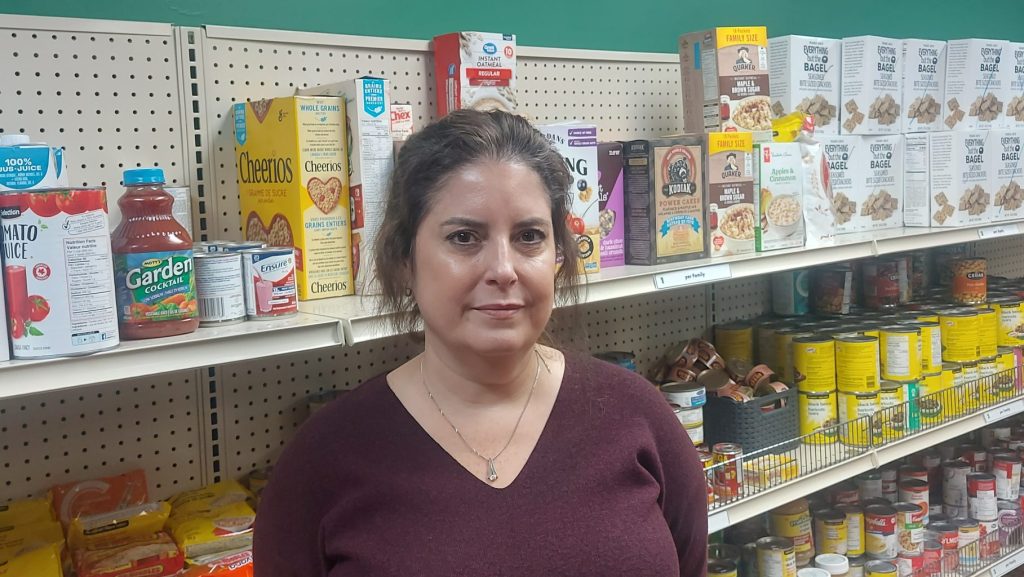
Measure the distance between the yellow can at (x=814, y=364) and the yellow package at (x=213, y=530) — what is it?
1606mm

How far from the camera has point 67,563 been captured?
1681 millimetres

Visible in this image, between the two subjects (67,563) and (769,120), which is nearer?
(67,563)

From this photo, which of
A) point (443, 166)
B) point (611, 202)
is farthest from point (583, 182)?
point (443, 166)

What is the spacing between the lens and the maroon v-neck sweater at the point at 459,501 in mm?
1378

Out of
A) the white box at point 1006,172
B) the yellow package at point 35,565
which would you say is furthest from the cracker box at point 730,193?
the yellow package at point 35,565

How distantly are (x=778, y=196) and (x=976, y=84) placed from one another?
1.15 metres

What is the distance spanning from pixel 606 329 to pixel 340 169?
1.19 metres

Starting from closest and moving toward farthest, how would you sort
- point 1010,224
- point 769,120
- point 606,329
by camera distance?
point 769,120 → point 606,329 → point 1010,224

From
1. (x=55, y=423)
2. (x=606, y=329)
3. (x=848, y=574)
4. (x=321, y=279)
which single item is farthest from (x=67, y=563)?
(x=848, y=574)

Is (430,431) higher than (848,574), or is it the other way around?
(430,431)

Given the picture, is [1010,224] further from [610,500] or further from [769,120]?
[610,500]

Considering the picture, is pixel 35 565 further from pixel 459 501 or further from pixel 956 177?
pixel 956 177

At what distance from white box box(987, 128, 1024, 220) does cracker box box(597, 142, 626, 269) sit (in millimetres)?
1566

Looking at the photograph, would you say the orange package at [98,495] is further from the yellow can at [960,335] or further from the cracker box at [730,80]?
the yellow can at [960,335]
